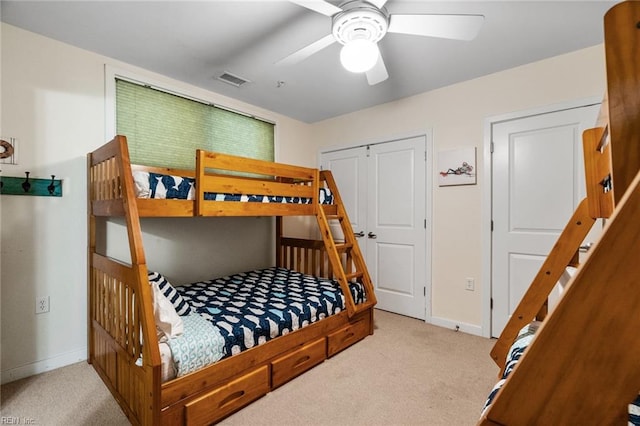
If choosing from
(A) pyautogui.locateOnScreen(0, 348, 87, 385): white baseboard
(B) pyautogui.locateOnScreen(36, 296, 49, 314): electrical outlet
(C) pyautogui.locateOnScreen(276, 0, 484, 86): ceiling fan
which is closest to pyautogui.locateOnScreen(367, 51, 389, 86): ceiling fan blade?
(C) pyautogui.locateOnScreen(276, 0, 484, 86): ceiling fan

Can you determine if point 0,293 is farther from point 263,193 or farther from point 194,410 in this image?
point 263,193

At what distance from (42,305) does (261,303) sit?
1556 mm

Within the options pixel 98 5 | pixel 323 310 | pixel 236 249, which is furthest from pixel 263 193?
pixel 98 5

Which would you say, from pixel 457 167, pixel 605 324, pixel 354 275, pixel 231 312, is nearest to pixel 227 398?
pixel 231 312

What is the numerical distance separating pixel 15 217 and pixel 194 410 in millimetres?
1818

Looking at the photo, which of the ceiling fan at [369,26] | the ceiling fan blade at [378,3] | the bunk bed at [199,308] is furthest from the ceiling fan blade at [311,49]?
the bunk bed at [199,308]

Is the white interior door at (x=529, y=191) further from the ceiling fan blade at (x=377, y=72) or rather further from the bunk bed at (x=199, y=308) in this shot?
the ceiling fan blade at (x=377, y=72)

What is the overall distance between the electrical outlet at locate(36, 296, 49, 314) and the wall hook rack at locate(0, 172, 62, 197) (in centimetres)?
74

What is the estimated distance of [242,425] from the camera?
1.62 metres

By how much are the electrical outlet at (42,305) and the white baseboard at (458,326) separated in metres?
3.32

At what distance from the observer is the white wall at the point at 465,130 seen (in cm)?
247

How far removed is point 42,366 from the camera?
83.4 inches

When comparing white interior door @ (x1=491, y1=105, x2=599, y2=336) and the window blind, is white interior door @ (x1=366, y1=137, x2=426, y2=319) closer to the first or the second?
white interior door @ (x1=491, y1=105, x2=599, y2=336)

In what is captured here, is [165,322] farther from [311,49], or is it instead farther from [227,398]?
[311,49]
